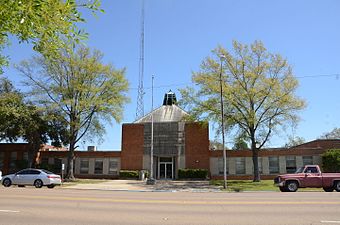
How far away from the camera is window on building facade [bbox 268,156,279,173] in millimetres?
41312

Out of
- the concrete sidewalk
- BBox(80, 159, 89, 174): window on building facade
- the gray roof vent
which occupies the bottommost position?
the concrete sidewalk

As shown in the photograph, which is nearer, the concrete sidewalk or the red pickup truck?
the red pickup truck

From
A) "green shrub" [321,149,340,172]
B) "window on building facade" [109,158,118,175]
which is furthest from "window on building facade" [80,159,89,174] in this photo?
"green shrub" [321,149,340,172]

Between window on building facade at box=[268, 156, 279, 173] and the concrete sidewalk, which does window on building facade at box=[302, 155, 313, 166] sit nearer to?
window on building facade at box=[268, 156, 279, 173]

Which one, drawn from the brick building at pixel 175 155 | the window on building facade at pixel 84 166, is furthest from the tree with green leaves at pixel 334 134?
the window on building facade at pixel 84 166

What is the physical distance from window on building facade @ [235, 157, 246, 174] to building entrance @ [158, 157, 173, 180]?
8390 mm

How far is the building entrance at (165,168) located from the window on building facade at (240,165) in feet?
27.5

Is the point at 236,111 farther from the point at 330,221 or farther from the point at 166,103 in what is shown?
the point at 330,221

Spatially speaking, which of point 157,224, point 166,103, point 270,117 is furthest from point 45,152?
point 157,224

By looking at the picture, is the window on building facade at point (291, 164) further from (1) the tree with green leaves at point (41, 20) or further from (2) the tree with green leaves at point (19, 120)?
(1) the tree with green leaves at point (41, 20)

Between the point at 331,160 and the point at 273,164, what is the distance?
6662mm

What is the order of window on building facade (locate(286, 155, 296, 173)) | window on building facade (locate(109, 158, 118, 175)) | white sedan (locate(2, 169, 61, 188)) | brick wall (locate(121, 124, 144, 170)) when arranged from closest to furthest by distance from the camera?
white sedan (locate(2, 169, 61, 188)) < window on building facade (locate(286, 155, 296, 173)) < brick wall (locate(121, 124, 144, 170)) < window on building facade (locate(109, 158, 118, 175))

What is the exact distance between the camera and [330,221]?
905cm

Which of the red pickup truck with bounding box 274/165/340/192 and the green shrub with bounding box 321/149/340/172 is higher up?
the green shrub with bounding box 321/149/340/172
